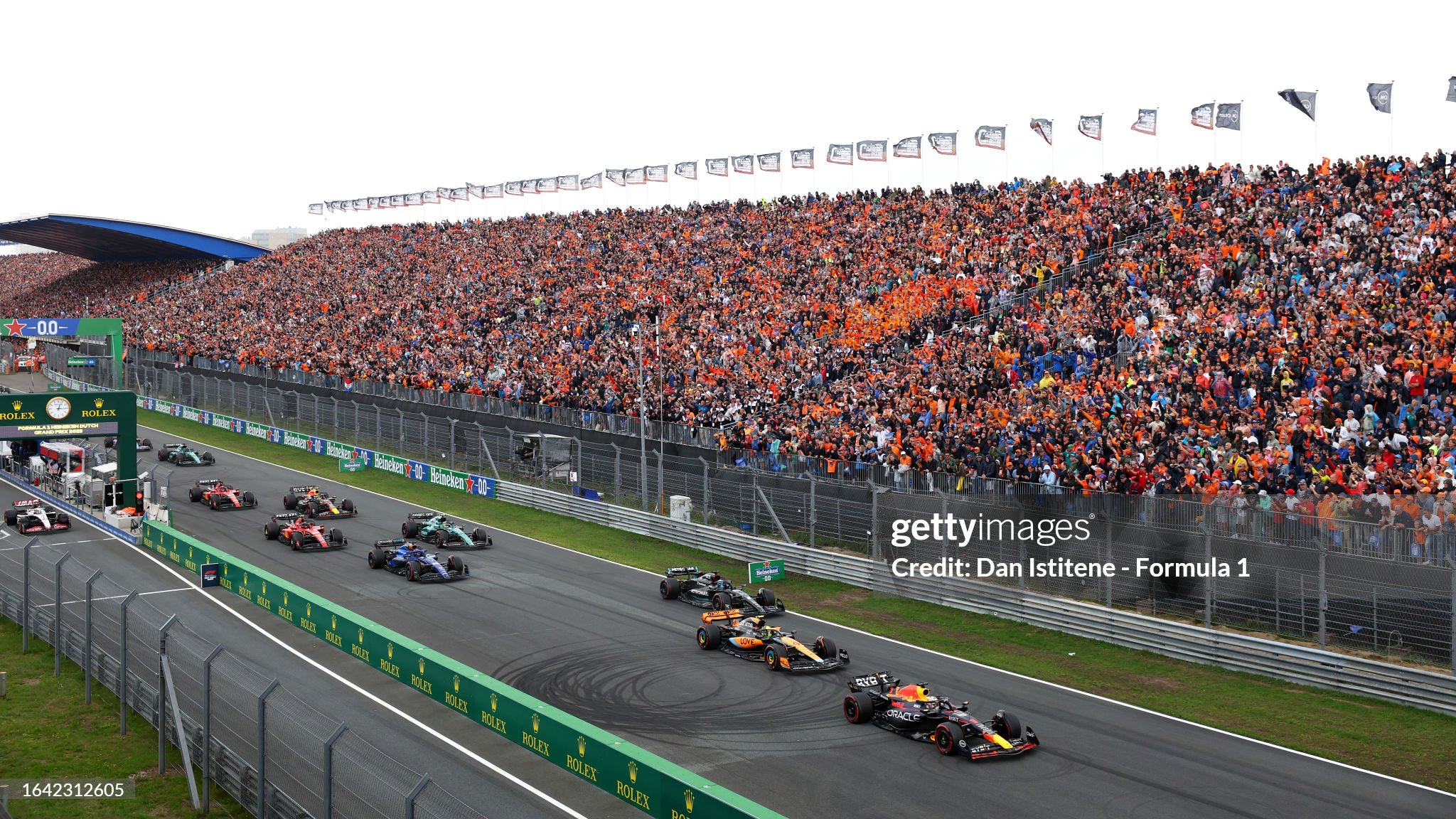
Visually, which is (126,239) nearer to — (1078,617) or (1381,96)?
(1381,96)

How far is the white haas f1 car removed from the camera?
1251 inches

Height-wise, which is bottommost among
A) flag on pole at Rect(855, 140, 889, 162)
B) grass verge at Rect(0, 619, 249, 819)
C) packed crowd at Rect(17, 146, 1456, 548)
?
grass verge at Rect(0, 619, 249, 819)

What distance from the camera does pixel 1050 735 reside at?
16422 millimetres

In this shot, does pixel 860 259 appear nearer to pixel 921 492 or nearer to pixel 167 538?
pixel 921 492

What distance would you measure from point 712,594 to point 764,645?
3.51 meters

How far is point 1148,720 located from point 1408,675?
13.0 ft

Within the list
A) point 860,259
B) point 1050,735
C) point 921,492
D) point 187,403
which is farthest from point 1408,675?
point 187,403

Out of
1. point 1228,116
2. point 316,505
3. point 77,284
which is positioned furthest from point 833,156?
point 77,284

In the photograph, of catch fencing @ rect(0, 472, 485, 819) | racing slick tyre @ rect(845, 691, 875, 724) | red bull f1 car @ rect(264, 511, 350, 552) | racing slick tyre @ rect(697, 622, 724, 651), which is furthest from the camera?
red bull f1 car @ rect(264, 511, 350, 552)

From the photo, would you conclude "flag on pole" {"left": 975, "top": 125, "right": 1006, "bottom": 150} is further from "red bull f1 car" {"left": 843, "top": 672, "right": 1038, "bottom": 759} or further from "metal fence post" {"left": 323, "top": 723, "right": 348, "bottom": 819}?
"metal fence post" {"left": 323, "top": 723, "right": 348, "bottom": 819}

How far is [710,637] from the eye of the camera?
68.2ft

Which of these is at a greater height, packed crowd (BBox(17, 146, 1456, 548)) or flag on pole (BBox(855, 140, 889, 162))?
flag on pole (BBox(855, 140, 889, 162))

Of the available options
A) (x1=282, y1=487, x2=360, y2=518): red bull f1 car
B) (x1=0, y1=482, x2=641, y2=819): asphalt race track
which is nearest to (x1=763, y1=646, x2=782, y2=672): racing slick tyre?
(x1=0, y1=482, x2=641, y2=819): asphalt race track

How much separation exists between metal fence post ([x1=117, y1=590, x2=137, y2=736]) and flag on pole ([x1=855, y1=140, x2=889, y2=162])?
44.6 meters
